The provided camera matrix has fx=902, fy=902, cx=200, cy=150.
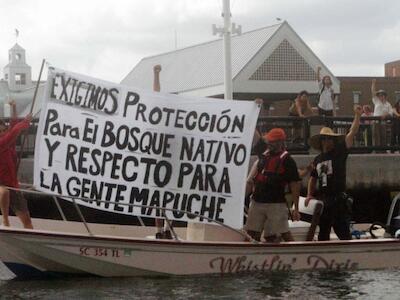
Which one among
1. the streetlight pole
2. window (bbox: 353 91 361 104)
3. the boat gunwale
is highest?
window (bbox: 353 91 361 104)

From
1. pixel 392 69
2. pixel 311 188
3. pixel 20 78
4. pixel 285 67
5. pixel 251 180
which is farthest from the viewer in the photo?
pixel 392 69

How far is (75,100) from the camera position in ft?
37.6

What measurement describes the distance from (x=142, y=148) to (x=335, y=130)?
9.03 m

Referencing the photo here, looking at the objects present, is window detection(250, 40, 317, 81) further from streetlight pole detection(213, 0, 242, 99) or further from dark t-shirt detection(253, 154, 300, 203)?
dark t-shirt detection(253, 154, 300, 203)

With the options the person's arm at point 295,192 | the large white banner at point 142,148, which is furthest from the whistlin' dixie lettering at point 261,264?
the person's arm at point 295,192

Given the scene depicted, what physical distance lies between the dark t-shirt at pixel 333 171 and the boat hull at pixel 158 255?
2.75ft

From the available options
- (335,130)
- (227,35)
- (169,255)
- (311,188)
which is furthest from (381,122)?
(169,255)

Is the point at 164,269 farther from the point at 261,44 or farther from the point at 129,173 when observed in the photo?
the point at 261,44

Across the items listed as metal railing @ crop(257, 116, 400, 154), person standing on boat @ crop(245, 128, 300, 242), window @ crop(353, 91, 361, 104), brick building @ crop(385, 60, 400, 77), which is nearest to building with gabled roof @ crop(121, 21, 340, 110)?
metal railing @ crop(257, 116, 400, 154)

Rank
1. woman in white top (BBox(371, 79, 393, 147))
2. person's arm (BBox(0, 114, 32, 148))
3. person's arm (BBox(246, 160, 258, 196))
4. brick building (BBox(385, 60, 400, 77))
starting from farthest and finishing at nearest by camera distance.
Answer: brick building (BBox(385, 60, 400, 77)), woman in white top (BBox(371, 79, 393, 147)), person's arm (BBox(0, 114, 32, 148)), person's arm (BBox(246, 160, 258, 196))

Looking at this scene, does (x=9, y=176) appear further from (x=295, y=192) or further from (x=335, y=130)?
(x=335, y=130)

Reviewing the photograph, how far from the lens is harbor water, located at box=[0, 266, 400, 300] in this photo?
10.9 metres

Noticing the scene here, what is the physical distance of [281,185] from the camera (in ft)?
39.3

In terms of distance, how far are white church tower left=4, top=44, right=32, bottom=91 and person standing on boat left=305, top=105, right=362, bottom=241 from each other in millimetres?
72138
